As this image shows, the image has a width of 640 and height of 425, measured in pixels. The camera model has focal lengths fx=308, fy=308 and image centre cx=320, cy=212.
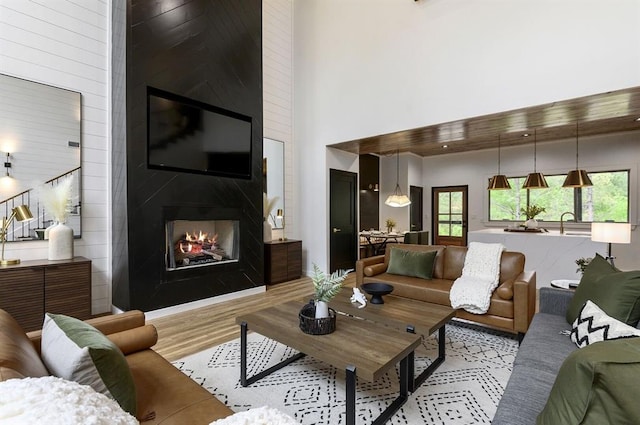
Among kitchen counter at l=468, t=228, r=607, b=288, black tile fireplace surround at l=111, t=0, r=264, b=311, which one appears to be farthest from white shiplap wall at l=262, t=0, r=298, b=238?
kitchen counter at l=468, t=228, r=607, b=288

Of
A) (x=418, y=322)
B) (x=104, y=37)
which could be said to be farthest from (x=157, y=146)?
(x=418, y=322)

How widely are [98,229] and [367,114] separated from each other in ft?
14.4

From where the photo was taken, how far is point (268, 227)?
572cm

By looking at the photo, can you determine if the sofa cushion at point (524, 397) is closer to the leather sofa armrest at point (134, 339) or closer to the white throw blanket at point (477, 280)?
the white throw blanket at point (477, 280)

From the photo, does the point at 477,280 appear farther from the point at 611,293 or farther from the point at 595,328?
the point at 595,328

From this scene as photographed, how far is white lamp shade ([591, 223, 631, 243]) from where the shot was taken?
2.91 meters

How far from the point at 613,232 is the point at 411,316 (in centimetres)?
221

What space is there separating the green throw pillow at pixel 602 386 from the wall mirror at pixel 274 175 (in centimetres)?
528

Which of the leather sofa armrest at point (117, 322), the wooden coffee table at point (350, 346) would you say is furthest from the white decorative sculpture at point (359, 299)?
the leather sofa armrest at point (117, 322)

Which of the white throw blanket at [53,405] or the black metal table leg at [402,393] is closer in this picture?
the white throw blanket at [53,405]

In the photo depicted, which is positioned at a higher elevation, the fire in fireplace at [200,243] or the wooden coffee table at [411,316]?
the fire in fireplace at [200,243]

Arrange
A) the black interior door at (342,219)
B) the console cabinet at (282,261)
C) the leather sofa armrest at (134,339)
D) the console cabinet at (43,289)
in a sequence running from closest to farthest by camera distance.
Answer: the leather sofa armrest at (134,339)
the console cabinet at (43,289)
the console cabinet at (282,261)
the black interior door at (342,219)

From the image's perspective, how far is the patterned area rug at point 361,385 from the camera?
79.6 inches

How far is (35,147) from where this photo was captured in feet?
11.2
